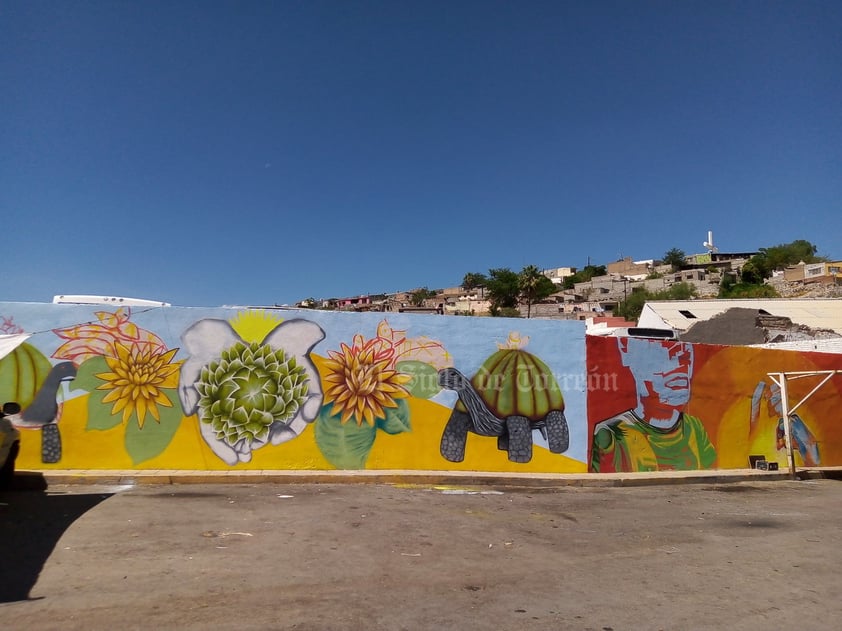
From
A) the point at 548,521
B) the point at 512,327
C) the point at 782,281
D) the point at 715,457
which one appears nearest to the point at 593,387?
the point at 512,327

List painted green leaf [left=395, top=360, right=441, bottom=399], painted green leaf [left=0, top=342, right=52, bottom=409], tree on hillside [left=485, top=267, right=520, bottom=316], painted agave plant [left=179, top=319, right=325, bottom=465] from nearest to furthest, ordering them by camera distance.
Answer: painted green leaf [left=0, top=342, right=52, bottom=409], painted agave plant [left=179, top=319, right=325, bottom=465], painted green leaf [left=395, top=360, right=441, bottom=399], tree on hillside [left=485, top=267, right=520, bottom=316]

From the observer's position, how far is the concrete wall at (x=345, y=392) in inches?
398

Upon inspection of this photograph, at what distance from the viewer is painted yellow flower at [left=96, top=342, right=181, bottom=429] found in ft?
33.7

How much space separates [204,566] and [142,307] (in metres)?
6.21

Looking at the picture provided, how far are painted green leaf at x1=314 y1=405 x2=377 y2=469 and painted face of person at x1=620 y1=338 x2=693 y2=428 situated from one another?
5969 millimetres

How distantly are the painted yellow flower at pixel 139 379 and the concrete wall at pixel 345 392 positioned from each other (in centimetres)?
2

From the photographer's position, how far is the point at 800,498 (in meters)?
11.2

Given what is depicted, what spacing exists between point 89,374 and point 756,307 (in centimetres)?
3122

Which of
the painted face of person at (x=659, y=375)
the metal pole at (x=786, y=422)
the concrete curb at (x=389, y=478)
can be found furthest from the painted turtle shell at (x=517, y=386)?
the metal pole at (x=786, y=422)

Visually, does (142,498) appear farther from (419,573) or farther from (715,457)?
(715,457)

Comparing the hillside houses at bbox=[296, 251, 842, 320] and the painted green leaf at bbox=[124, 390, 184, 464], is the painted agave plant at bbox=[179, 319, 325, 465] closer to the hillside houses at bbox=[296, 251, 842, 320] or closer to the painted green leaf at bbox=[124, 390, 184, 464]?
the painted green leaf at bbox=[124, 390, 184, 464]

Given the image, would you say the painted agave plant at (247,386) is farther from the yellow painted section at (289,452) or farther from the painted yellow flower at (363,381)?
the painted yellow flower at (363,381)

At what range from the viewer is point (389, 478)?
1061cm

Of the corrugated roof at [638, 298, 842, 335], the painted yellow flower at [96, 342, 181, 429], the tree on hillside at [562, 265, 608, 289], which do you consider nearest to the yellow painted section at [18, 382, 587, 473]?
the painted yellow flower at [96, 342, 181, 429]
